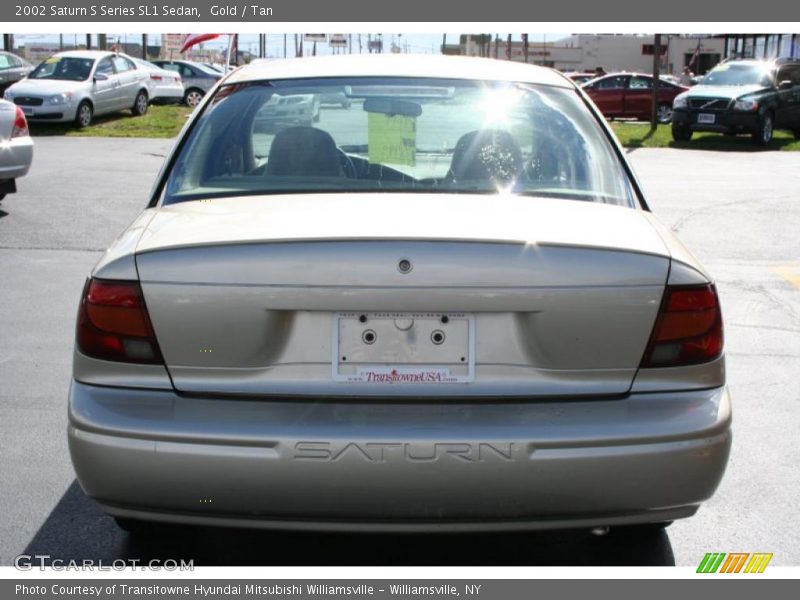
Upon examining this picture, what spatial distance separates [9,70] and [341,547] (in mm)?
28310

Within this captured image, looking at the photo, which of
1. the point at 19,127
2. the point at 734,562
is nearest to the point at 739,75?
the point at 19,127

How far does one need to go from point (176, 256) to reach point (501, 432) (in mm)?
1024

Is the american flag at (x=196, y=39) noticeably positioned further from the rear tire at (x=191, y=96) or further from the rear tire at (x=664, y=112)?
the rear tire at (x=664, y=112)

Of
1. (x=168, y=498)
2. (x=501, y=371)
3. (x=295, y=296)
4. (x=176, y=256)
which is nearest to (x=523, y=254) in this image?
(x=501, y=371)

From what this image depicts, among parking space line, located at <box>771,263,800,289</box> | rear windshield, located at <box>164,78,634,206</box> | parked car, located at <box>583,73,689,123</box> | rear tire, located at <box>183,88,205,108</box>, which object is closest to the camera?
rear windshield, located at <box>164,78,634,206</box>

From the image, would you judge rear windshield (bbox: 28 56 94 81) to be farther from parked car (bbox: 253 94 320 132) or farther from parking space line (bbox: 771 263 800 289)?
parked car (bbox: 253 94 320 132)

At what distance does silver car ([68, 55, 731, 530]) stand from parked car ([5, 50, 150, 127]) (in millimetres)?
20315

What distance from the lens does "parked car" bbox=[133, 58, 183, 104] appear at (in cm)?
2697

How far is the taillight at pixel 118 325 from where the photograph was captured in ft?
10.2

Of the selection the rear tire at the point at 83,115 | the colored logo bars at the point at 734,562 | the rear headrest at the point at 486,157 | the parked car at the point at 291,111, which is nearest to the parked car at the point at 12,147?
the parked car at the point at 291,111

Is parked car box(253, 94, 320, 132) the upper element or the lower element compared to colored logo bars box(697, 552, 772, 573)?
upper

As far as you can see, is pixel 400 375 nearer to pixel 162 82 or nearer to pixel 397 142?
pixel 397 142

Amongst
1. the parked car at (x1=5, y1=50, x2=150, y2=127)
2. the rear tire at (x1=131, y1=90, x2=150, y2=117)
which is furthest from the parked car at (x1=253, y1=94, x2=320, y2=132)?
the rear tire at (x1=131, y1=90, x2=150, y2=117)

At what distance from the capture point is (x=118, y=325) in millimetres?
3154
